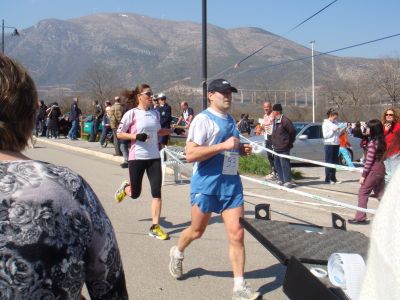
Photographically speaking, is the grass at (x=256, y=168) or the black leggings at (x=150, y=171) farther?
the grass at (x=256, y=168)

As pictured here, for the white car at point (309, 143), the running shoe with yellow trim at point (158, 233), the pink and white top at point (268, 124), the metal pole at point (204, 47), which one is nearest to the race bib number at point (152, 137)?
the running shoe with yellow trim at point (158, 233)

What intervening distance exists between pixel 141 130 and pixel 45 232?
527 centimetres

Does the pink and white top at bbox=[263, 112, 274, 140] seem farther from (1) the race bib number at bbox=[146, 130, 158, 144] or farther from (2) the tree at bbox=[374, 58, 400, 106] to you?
(2) the tree at bbox=[374, 58, 400, 106]

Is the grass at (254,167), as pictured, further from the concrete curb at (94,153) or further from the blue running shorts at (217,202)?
the blue running shorts at (217,202)

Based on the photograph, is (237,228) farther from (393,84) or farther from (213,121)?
(393,84)

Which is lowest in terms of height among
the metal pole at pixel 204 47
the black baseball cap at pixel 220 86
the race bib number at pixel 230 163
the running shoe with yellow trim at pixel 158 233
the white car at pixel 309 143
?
the running shoe with yellow trim at pixel 158 233

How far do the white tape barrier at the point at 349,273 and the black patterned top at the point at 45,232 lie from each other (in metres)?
0.86

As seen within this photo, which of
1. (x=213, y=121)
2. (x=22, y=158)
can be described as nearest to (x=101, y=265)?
(x=22, y=158)

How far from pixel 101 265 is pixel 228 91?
322cm

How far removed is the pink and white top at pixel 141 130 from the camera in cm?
672

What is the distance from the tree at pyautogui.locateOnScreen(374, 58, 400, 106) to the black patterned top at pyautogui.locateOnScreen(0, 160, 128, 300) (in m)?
54.1

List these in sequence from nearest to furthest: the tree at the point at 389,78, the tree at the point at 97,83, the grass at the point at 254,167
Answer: the grass at the point at 254,167, the tree at the point at 389,78, the tree at the point at 97,83

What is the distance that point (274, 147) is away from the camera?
11.7 m

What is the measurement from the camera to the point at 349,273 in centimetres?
188
